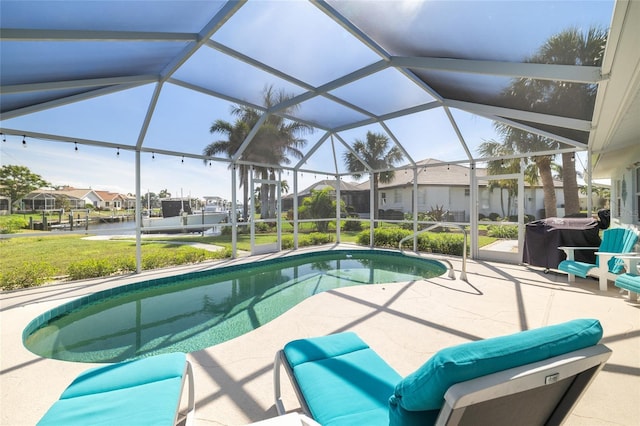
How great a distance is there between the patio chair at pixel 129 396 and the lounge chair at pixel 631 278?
218 inches

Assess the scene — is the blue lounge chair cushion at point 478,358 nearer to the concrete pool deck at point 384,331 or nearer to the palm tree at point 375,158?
the concrete pool deck at point 384,331

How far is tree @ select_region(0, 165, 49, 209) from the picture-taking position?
573cm

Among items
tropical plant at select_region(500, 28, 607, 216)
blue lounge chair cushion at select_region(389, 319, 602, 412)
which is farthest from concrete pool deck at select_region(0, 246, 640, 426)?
tropical plant at select_region(500, 28, 607, 216)

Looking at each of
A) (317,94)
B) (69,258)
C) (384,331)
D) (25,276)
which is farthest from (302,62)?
(69,258)

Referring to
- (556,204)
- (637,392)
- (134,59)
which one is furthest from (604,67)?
(134,59)

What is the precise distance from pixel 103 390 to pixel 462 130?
8.28m

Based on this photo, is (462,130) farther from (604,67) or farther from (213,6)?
(213,6)

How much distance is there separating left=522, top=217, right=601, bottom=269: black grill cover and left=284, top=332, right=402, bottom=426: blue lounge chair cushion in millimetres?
5954

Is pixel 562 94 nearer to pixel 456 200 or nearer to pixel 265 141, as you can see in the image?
pixel 456 200

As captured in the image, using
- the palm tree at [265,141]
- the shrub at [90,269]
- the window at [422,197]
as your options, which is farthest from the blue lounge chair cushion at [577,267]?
the shrub at [90,269]

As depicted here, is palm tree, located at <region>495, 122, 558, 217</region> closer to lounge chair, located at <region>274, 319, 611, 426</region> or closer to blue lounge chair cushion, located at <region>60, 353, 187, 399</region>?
lounge chair, located at <region>274, 319, 611, 426</region>

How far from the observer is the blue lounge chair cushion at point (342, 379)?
1.63 metres

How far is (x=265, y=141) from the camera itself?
335 inches

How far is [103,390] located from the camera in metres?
1.87
